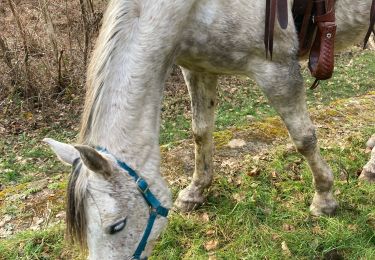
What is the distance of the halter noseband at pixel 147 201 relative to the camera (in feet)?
7.91

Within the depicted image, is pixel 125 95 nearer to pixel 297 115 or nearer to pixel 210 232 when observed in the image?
pixel 297 115

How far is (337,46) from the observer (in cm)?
363

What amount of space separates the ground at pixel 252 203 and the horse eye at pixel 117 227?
0.48m

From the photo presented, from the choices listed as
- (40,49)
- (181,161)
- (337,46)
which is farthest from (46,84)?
(337,46)

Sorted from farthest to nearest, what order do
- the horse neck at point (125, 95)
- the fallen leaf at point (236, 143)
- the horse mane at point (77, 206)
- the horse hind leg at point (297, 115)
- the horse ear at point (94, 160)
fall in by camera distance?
the fallen leaf at point (236, 143)
the horse hind leg at point (297, 115)
the horse neck at point (125, 95)
the horse mane at point (77, 206)
the horse ear at point (94, 160)

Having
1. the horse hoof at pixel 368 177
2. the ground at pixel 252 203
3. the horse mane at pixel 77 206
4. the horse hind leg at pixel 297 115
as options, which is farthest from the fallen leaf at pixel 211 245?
the horse hoof at pixel 368 177

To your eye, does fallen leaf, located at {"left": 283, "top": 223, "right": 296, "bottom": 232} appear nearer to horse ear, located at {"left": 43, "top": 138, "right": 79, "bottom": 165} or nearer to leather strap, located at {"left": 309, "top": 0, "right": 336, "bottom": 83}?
leather strap, located at {"left": 309, "top": 0, "right": 336, "bottom": 83}

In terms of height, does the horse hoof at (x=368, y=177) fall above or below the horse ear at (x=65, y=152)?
below

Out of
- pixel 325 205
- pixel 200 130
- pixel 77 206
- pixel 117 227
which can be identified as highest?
pixel 77 206

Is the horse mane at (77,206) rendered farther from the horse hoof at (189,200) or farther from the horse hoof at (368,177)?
the horse hoof at (368,177)

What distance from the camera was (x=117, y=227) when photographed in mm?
2312

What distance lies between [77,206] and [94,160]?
28 centimetres

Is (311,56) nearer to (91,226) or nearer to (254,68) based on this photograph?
(254,68)

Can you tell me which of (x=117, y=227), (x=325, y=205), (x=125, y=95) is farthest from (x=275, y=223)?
(x=125, y=95)
